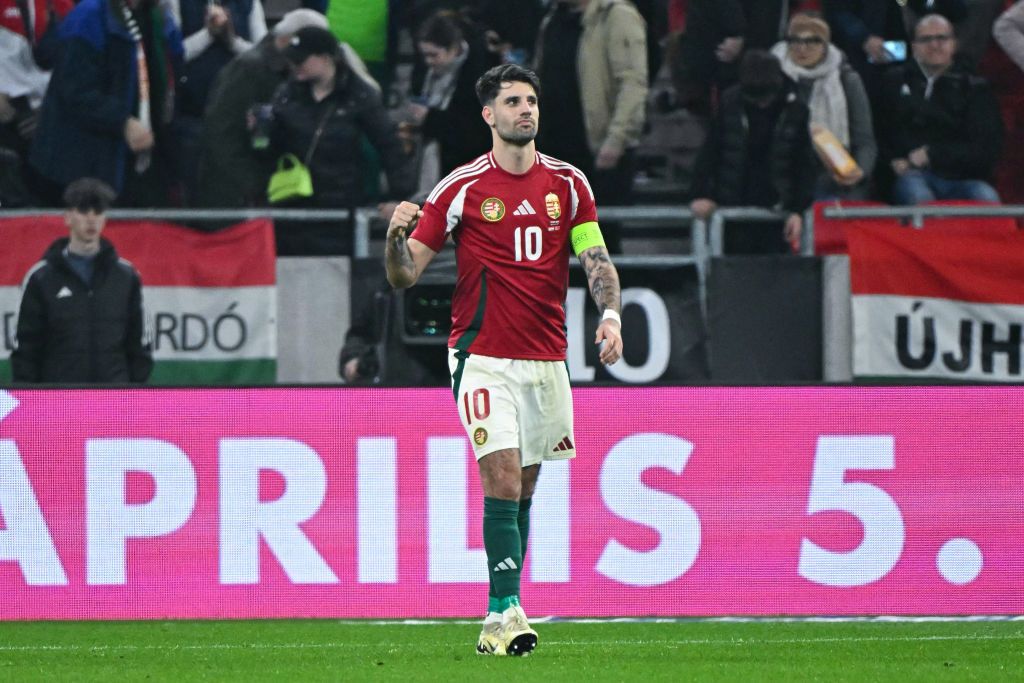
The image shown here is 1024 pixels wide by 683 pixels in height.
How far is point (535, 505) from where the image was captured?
29.2 feet

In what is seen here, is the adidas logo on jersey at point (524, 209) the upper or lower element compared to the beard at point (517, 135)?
lower

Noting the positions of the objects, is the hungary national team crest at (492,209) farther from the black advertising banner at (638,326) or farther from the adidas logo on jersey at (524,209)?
the black advertising banner at (638,326)

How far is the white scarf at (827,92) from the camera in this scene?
38.1ft

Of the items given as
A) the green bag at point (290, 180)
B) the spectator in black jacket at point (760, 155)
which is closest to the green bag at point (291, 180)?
the green bag at point (290, 180)

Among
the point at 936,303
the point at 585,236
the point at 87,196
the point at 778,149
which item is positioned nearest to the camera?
the point at 585,236

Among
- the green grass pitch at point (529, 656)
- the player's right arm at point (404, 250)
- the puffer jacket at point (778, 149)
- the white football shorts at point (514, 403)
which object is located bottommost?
the green grass pitch at point (529, 656)

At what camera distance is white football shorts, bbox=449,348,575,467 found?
667 centimetres

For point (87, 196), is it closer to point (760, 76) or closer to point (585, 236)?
point (760, 76)

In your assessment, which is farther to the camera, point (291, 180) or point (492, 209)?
point (291, 180)

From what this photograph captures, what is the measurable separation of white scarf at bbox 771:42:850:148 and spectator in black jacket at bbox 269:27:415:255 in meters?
2.68

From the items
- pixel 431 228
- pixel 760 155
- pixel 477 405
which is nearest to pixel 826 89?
pixel 760 155

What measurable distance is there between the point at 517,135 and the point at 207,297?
205 inches

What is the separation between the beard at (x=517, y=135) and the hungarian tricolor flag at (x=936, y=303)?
512cm

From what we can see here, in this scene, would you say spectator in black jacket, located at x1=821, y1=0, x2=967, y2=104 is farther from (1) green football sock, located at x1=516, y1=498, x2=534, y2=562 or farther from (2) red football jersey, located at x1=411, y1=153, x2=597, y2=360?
(1) green football sock, located at x1=516, y1=498, x2=534, y2=562
